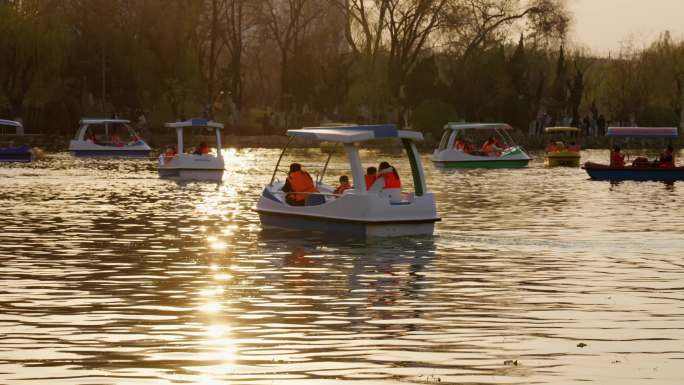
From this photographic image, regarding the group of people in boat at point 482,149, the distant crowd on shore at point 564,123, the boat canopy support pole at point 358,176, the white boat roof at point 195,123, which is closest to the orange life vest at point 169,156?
the white boat roof at point 195,123

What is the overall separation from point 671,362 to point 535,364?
4.44ft

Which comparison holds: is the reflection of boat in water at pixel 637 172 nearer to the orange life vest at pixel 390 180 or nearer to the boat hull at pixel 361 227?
the boat hull at pixel 361 227

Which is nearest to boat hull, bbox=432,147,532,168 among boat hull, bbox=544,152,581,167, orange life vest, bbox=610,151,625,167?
boat hull, bbox=544,152,581,167

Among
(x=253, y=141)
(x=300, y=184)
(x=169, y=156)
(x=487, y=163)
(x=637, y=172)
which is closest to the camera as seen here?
(x=300, y=184)

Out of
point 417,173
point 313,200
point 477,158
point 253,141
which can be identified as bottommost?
point 253,141

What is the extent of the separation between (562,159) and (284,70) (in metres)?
39.7

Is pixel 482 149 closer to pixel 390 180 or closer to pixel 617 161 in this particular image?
pixel 617 161

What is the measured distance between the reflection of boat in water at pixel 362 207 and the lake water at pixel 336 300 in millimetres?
396

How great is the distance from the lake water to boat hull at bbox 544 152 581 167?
34.4 m

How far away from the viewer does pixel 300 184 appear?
2878cm

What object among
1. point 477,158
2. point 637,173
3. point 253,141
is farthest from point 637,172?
point 253,141

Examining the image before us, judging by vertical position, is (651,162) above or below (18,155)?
above

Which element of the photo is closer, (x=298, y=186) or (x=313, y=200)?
(x=313, y=200)

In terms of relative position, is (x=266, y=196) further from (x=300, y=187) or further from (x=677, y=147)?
(x=677, y=147)
